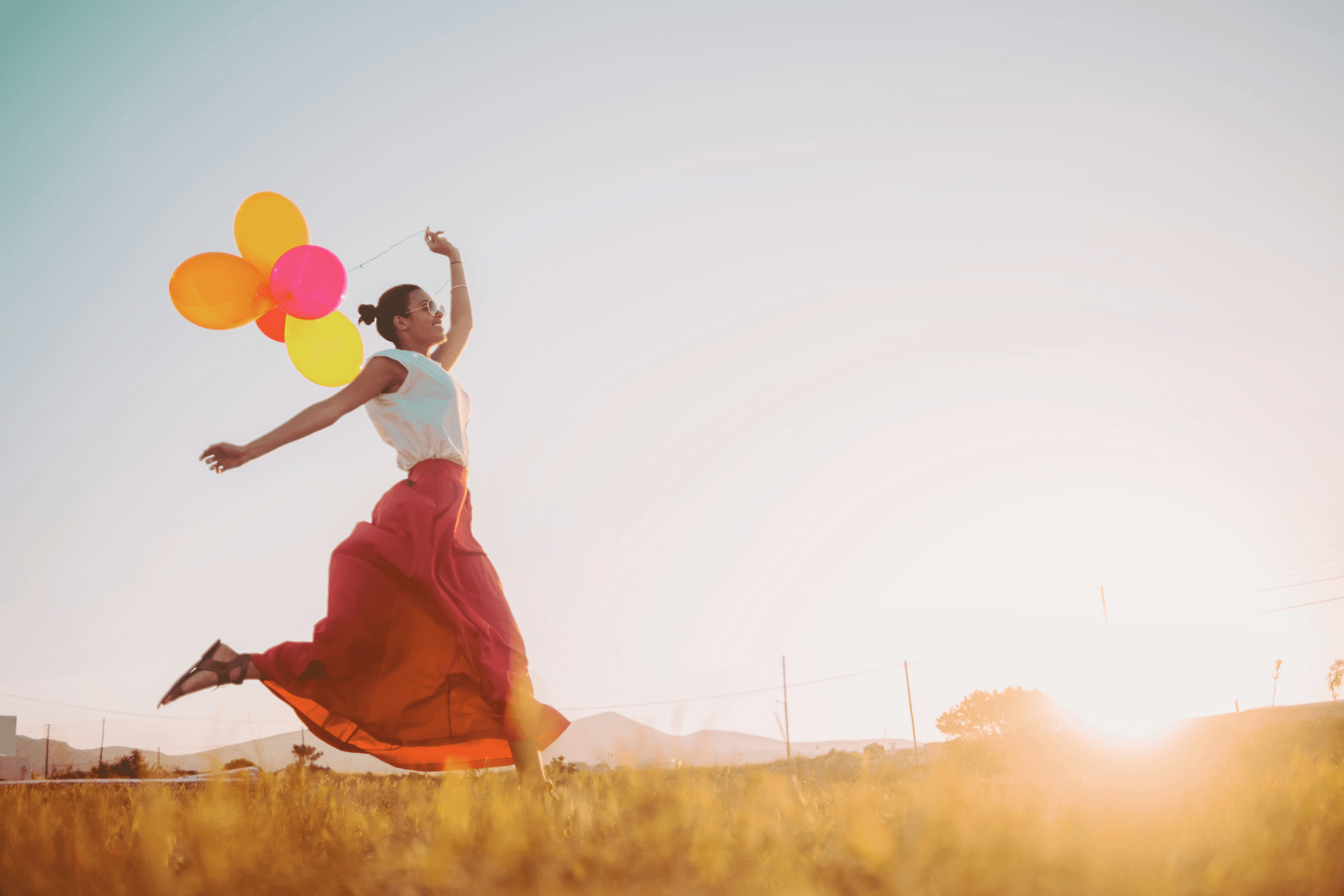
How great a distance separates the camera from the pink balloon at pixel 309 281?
3922 mm

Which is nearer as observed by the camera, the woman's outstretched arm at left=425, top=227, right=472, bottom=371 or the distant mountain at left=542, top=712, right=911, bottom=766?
the distant mountain at left=542, top=712, right=911, bottom=766

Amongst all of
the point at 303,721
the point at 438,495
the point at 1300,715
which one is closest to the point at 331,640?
the point at 303,721

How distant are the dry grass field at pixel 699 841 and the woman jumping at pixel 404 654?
32.9 inches

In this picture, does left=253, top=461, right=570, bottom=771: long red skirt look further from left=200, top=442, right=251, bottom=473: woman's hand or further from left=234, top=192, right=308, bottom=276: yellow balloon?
left=234, top=192, right=308, bottom=276: yellow balloon

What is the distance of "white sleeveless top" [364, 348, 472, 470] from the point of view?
3531mm

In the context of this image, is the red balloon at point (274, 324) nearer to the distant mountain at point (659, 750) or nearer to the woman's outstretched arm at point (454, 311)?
the woman's outstretched arm at point (454, 311)

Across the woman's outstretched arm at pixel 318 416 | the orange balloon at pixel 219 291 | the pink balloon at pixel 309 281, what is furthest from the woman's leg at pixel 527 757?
the orange balloon at pixel 219 291

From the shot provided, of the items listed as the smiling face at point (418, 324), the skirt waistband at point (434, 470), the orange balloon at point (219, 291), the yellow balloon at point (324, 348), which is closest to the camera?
the skirt waistband at point (434, 470)

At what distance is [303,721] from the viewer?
314 centimetres

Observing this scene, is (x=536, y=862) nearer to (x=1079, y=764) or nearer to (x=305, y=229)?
(x=1079, y=764)

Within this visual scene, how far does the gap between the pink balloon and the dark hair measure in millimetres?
241

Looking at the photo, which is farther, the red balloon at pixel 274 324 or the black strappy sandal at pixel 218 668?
the red balloon at pixel 274 324

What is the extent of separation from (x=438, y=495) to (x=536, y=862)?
2.25 m

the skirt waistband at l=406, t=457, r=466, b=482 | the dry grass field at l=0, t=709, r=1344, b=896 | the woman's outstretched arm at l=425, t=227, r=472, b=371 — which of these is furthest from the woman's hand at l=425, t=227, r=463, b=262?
the dry grass field at l=0, t=709, r=1344, b=896
